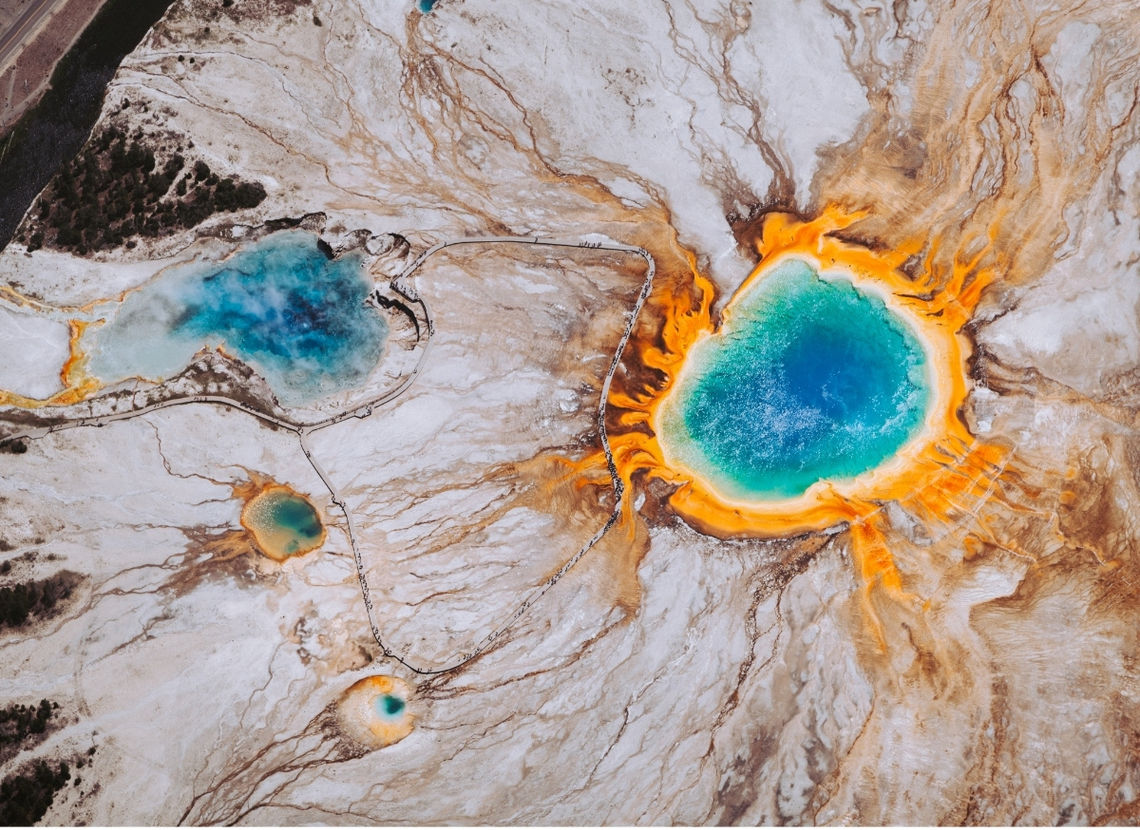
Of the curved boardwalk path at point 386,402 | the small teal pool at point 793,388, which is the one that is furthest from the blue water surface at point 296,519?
the small teal pool at point 793,388

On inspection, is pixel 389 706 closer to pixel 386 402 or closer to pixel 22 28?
pixel 386 402

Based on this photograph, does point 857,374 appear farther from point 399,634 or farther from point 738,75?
point 399,634

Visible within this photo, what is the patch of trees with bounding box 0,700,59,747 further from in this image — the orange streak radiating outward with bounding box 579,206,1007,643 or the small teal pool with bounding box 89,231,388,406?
the orange streak radiating outward with bounding box 579,206,1007,643

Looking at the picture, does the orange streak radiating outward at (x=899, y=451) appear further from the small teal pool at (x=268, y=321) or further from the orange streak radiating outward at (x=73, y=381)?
the orange streak radiating outward at (x=73, y=381)

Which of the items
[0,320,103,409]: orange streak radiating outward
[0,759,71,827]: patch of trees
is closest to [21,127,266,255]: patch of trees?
[0,320,103,409]: orange streak radiating outward

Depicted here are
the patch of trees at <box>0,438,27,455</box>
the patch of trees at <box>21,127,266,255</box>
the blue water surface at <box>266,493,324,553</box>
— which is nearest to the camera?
the patch of trees at <box>0,438,27,455</box>
